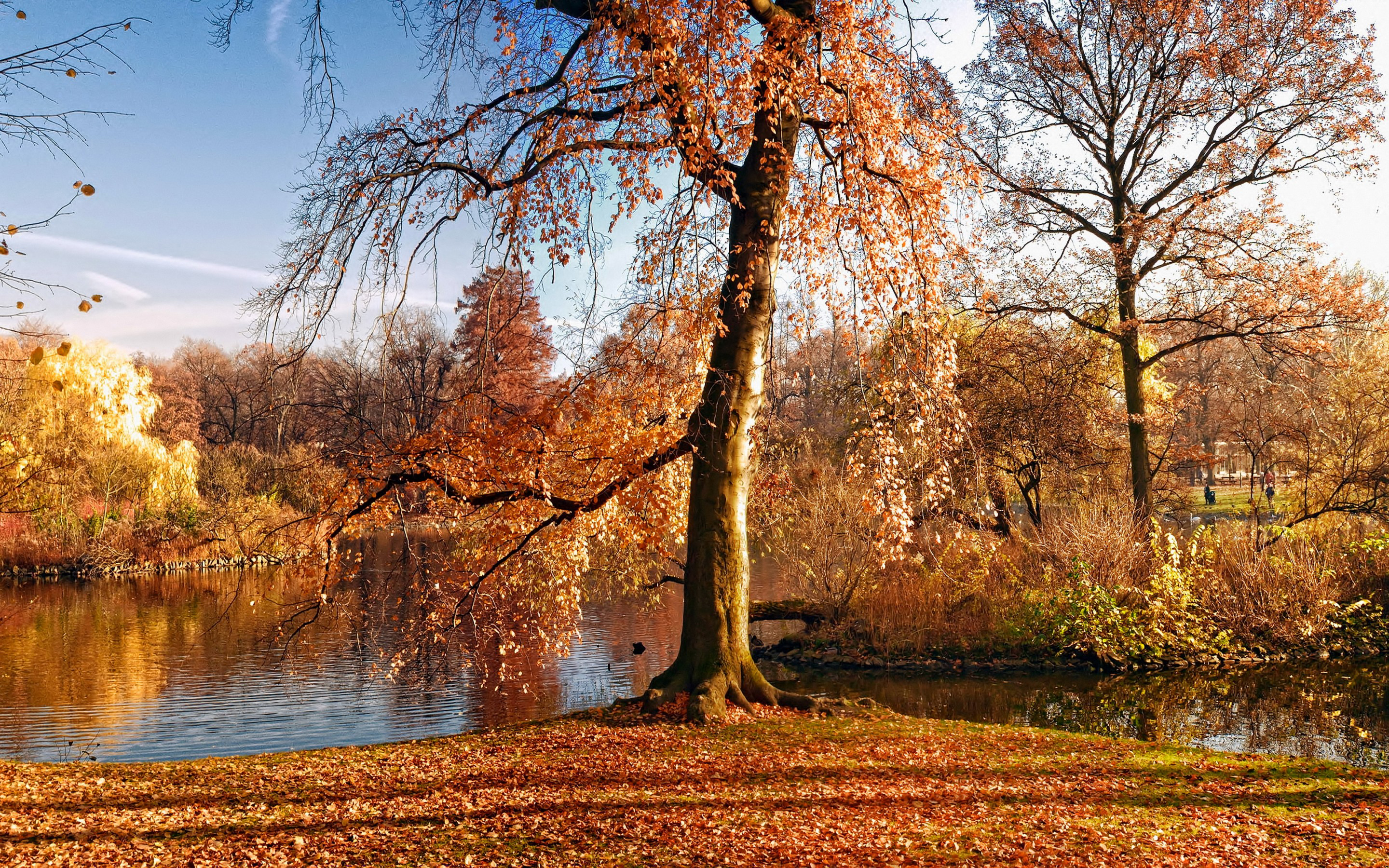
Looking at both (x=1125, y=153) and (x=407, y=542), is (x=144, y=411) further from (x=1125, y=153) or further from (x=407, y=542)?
(x=1125, y=153)

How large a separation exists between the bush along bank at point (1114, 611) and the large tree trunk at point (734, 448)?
24.7ft

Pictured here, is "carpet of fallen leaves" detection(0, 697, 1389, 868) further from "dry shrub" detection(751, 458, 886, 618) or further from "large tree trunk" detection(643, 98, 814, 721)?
"dry shrub" detection(751, 458, 886, 618)

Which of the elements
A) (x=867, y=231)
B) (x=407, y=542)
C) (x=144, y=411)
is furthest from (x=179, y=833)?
(x=144, y=411)

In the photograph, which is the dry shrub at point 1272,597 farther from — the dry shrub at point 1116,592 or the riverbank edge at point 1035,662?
the riverbank edge at point 1035,662

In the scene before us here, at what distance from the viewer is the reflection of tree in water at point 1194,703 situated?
11.2m

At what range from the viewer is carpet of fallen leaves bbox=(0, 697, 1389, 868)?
17.8 feet

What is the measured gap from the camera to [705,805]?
247 inches

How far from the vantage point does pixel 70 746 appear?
10.9 metres

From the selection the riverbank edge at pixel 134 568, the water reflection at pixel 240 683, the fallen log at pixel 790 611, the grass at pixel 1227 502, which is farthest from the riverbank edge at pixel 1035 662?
the riverbank edge at pixel 134 568

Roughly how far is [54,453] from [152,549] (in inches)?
395

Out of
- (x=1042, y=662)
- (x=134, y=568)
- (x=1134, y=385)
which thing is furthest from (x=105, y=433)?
(x=1134, y=385)

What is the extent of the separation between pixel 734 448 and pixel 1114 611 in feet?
31.0

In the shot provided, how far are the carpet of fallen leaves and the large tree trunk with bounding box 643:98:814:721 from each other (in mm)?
967

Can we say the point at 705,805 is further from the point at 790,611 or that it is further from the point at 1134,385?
the point at 1134,385
